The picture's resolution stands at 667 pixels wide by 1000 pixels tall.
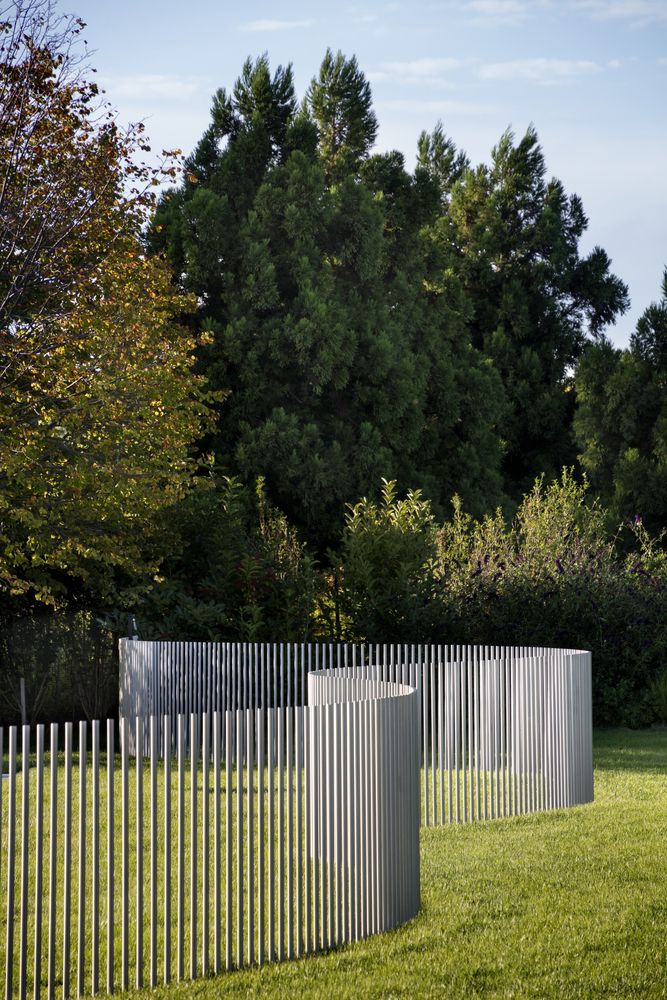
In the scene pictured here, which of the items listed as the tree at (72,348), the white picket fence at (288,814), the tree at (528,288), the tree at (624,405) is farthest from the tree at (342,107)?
the white picket fence at (288,814)

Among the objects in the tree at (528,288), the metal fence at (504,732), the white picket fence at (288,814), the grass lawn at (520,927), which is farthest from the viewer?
the tree at (528,288)

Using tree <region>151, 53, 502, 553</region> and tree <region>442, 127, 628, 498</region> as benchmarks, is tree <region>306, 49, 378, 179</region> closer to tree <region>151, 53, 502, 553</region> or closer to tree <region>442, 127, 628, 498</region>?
tree <region>151, 53, 502, 553</region>

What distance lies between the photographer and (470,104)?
12.5 meters

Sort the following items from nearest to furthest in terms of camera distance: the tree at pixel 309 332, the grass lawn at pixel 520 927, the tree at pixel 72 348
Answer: the grass lawn at pixel 520 927, the tree at pixel 72 348, the tree at pixel 309 332

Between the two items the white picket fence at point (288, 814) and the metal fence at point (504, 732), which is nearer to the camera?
the white picket fence at point (288, 814)

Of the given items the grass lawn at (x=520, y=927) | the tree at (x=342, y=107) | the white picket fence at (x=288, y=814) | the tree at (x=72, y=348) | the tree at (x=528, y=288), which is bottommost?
the grass lawn at (x=520, y=927)

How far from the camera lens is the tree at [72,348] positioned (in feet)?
44.6

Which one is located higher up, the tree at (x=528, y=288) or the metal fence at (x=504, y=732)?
the tree at (x=528, y=288)

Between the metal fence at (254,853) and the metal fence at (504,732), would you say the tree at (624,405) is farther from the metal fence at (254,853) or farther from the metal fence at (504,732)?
the metal fence at (254,853)

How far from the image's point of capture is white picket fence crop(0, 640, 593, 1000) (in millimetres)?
5504

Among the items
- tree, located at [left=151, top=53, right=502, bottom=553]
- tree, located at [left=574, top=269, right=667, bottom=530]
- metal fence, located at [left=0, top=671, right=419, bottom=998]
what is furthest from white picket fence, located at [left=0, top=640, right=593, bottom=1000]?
tree, located at [left=574, top=269, right=667, bottom=530]

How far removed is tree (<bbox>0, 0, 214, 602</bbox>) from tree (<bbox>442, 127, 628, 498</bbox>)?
20947 mm

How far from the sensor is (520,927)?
22.3ft

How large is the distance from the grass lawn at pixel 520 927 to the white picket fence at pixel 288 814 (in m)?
0.25
